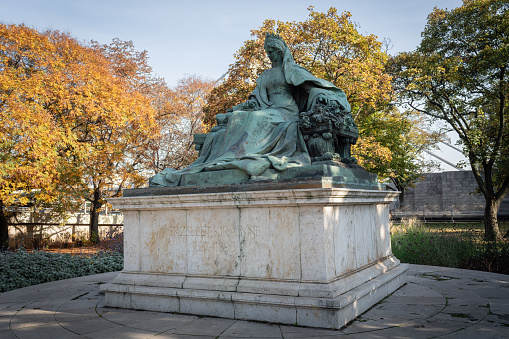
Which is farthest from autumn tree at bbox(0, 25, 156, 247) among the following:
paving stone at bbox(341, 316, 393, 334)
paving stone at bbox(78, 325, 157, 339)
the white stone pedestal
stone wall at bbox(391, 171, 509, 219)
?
stone wall at bbox(391, 171, 509, 219)

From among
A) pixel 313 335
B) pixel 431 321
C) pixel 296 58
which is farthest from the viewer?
pixel 296 58

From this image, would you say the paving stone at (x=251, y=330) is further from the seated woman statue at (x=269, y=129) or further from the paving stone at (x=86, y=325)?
the seated woman statue at (x=269, y=129)

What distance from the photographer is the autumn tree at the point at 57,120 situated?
12742 mm

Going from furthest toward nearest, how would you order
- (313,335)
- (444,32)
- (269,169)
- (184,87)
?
(184,87)
(444,32)
(269,169)
(313,335)

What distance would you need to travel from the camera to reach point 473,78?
56.4ft

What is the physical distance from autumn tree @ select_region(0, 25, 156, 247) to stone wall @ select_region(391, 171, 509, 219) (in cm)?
2023

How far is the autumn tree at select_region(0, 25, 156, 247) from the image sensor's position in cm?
1274

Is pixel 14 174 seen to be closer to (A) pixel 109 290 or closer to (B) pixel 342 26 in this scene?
(A) pixel 109 290

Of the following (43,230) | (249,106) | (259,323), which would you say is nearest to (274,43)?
(249,106)

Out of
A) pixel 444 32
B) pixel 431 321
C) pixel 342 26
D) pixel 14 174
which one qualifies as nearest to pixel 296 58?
pixel 342 26

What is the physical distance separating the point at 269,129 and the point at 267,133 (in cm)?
7

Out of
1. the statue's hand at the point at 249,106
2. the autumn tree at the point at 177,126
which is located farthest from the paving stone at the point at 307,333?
the autumn tree at the point at 177,126

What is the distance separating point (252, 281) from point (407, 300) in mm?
2083

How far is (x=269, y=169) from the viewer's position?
4.98 metres
